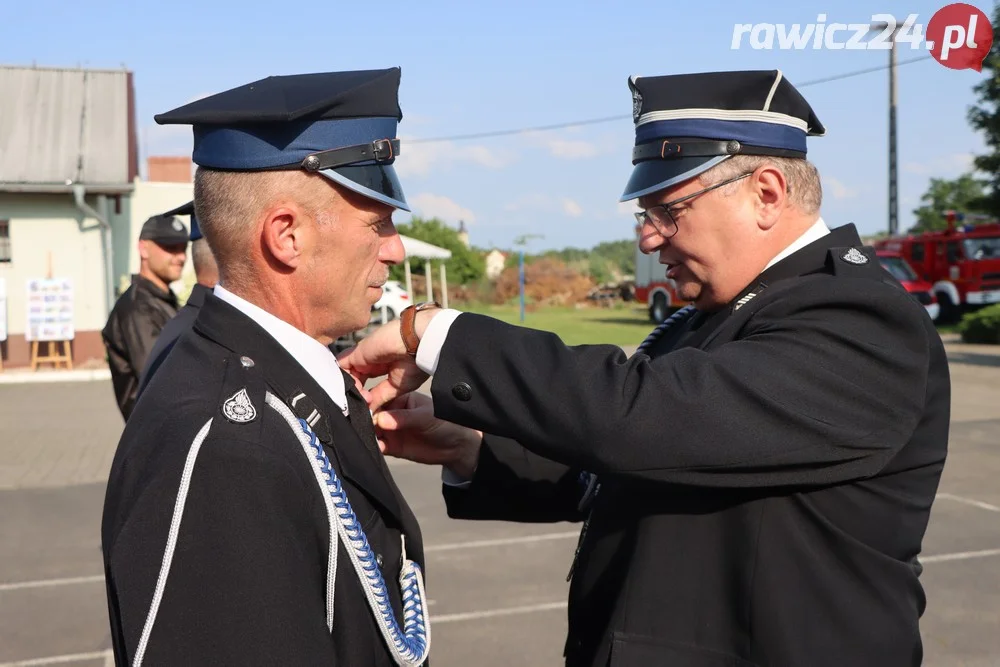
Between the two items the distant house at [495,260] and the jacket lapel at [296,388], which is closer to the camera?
the jacket lapel at [296,388]

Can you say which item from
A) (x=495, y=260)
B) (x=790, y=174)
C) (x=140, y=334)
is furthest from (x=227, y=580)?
(x=495, y=260)

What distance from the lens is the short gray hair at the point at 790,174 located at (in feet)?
7.29

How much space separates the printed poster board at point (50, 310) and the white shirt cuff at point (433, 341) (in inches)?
719

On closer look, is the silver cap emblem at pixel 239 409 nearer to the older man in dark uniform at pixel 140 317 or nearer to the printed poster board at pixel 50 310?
the older man in dark uniform at pixel 140 317

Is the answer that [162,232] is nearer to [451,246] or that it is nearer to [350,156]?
[350,156]

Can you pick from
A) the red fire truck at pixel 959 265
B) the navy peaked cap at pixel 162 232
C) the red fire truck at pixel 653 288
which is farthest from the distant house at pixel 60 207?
the red fire truck at pixel 959 265

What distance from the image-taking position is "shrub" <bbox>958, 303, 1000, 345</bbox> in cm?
2097

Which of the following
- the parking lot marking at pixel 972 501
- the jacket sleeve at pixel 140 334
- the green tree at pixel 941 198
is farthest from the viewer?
the green tree at pixel 941 198

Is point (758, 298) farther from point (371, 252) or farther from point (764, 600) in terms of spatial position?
point (371, 252)

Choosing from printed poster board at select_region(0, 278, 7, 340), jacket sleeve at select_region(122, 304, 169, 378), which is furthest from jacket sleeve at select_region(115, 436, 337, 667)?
printed poster board at select_region(0, 278, 7, 340)

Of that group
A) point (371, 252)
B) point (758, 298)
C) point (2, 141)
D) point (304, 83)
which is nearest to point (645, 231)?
point (758, 298)

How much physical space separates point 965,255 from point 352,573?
26575 millimetres

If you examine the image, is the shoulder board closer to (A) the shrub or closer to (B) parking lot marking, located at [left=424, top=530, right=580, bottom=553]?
(B) parking lot marking, located at [left=424, top=530, right=580, bottom=553]

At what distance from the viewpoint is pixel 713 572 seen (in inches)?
79.8
